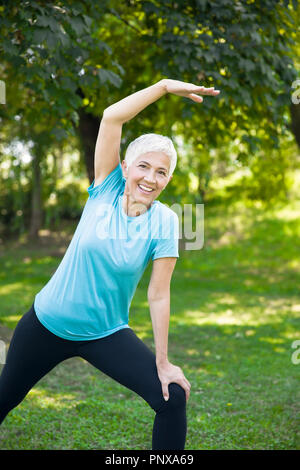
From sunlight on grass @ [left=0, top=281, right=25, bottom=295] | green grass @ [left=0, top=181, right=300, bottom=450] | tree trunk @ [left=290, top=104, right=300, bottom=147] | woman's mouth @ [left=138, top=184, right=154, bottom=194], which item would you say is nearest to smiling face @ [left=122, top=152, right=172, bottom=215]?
woman's mouth @ [left=138, top=184, right=154, bottom=194]

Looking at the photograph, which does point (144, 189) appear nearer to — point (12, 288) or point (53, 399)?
point (53, 399)

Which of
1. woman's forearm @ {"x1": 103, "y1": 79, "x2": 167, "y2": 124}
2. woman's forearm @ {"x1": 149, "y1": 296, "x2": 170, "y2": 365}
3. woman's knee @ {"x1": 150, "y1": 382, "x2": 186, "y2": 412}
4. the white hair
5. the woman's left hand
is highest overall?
woman's forearm @ {"x1": 103, "y1": 79, "x2": 167, "y2": 124}

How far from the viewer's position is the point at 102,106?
7.92 meters

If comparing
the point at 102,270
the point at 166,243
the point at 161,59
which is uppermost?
the point at 161,59

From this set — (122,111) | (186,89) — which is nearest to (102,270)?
(122,111)

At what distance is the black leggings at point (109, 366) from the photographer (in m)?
2.52

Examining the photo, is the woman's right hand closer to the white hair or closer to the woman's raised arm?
the woman's raised arm

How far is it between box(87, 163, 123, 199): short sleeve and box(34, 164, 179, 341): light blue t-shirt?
15 centimetres

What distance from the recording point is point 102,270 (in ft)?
8.66

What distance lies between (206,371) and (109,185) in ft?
12.2

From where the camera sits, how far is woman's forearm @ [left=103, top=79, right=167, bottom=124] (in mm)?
2717

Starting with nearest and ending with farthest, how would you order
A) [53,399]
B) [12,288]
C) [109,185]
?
[109,185]
[53,399]
[12,288]

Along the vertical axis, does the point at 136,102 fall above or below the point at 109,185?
above

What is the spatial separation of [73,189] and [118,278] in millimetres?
15802
